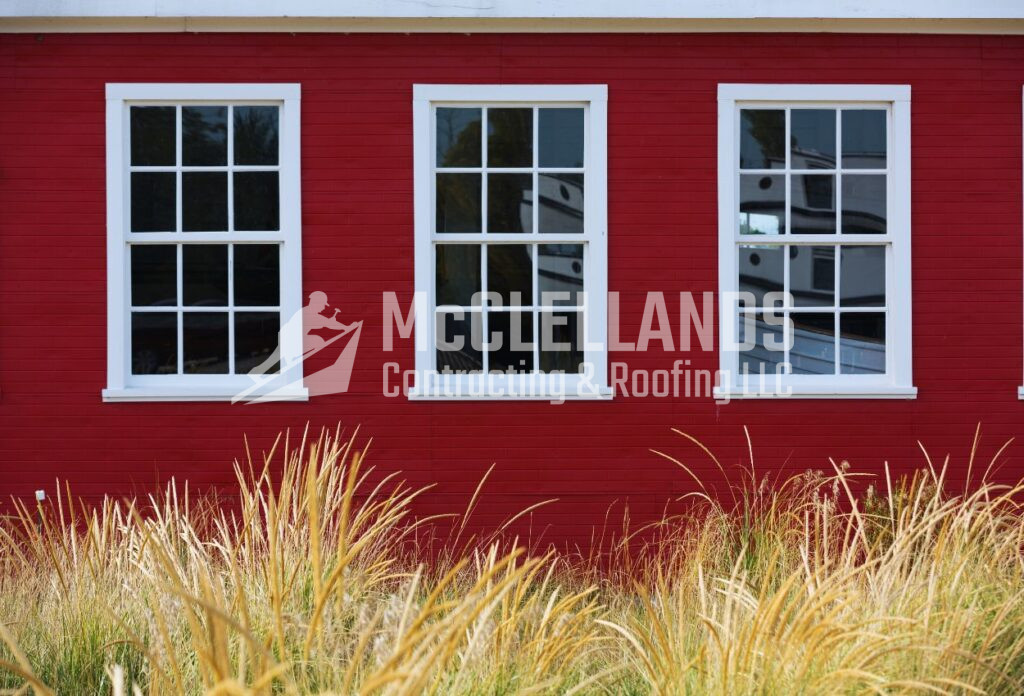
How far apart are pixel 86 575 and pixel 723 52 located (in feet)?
15.6

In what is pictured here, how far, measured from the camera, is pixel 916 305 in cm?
624

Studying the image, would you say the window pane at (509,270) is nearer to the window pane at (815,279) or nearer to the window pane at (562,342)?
the window pane at (562,342)

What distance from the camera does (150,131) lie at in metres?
6.19

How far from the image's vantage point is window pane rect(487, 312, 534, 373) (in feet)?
20.5

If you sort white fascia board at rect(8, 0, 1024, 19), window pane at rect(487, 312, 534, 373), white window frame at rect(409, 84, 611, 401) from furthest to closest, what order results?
window pane at rect(487, 312, 534, 373)
white window frame at rect(409, 84, 611, 401)
white fascia board at rect(8, 0, 1024, 19)

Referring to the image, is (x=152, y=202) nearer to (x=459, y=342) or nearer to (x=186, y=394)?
(x=186, y=394)

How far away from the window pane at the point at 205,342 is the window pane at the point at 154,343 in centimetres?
8

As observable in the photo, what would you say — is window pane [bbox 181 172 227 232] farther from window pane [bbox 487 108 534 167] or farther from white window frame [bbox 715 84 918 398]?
white window frame [bbox 715 84 918 398]

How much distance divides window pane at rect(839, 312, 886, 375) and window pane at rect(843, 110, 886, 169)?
984 mm

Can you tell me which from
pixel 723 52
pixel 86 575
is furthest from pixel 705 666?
A: pixel 723 52

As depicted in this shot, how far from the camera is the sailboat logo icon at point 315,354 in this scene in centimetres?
615

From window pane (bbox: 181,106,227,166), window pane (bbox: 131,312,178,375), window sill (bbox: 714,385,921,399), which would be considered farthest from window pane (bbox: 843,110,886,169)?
window pane (bbox: 131,312,178,375)

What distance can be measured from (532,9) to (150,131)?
2559 millimetres

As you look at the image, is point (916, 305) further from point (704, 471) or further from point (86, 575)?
point (86, 575)
